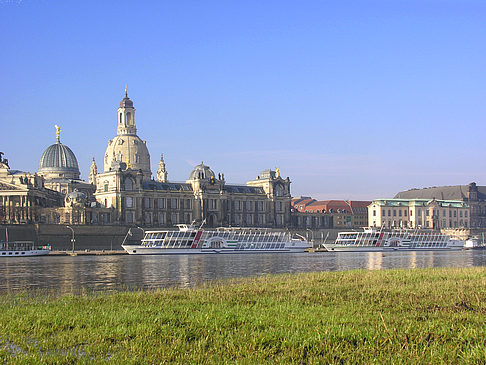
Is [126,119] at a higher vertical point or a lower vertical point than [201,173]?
higher

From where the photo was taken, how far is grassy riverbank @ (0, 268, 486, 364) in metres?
20.9

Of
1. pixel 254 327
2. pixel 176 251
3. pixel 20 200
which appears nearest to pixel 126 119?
pixel 20 200

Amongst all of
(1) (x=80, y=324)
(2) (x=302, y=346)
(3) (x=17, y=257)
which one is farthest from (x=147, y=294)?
(3) (x=17, y=257)

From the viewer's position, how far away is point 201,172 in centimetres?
18012

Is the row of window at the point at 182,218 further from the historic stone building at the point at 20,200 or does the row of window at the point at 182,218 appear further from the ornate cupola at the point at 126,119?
the ornate cupola at the point at 126,119

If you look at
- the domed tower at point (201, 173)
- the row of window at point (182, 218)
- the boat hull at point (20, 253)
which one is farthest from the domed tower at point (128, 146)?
the boat hull at point (20, 253)

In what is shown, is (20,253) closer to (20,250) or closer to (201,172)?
(20,250)

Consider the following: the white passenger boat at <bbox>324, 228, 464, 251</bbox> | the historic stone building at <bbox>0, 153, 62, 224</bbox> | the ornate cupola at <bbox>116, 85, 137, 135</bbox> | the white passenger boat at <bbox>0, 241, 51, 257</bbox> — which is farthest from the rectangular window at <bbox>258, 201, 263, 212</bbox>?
the white passenger boat at <bbox>0, 241, 51, 257</bbox>

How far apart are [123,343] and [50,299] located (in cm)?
1535

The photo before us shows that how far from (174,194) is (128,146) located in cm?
2552

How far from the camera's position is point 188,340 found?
23.3 metres

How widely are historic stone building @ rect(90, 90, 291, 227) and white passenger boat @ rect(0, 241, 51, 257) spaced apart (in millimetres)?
30544

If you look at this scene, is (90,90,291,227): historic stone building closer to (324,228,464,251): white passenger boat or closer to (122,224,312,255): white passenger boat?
(122,224,312,255): white passenger boat

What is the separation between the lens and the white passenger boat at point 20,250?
4437 inches
